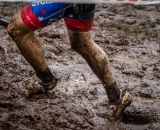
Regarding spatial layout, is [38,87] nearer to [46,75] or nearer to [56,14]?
[46,75]

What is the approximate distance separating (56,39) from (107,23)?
1.04 meters

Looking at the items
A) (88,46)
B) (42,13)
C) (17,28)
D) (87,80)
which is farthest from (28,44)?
(87,80)

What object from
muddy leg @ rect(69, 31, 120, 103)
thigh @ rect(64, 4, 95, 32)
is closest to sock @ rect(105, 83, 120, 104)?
muddy leg @ rect(69, 31, 120, 103)

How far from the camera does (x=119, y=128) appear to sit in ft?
11.6

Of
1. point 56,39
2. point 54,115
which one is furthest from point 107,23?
point 54,115

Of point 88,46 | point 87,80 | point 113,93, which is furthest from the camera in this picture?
point 87,80

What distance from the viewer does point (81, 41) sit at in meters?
3.40

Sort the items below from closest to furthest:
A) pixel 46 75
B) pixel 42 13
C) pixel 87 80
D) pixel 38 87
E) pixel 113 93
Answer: pixel 42 13
pixel 113 93
pixel 46 75
pixel 38 87
pixel 87 80

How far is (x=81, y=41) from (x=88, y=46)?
9 centimetres

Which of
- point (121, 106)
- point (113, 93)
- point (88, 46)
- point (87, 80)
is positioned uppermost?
point (88, 46)

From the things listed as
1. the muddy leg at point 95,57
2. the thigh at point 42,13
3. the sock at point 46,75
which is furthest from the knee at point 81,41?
the sock at point 46,75

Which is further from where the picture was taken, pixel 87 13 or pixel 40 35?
pixel 40 35

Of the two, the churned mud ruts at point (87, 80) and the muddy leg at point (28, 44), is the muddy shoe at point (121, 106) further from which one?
the muddy leg at point (28, 44)

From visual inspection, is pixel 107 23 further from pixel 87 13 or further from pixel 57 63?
pixel 87 13
